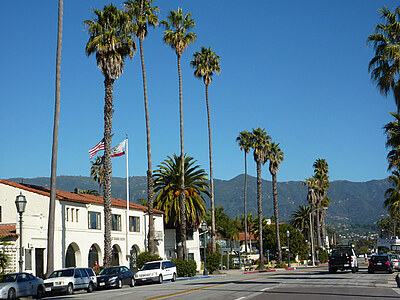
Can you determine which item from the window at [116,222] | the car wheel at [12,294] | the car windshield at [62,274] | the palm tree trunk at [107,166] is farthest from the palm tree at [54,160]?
the window at [116,222]

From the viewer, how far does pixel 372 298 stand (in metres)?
19.7

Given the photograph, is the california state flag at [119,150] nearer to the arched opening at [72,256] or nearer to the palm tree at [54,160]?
the arched opening at [72,256]

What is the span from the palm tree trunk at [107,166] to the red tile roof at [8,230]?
6660 mm

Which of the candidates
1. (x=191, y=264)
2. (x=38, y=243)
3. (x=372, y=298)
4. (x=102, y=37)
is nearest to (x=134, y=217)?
(x=191, y=264)

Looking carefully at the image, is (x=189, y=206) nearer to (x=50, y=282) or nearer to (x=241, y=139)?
(x=241, y=139)

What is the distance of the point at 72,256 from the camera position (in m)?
48.7

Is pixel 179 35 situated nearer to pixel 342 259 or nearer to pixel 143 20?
pixel 143 20

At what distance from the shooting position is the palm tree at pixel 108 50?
4235 centimetres

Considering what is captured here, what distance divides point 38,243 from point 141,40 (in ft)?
66.3

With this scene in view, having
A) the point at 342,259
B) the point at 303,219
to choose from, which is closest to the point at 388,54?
the point at 342,259

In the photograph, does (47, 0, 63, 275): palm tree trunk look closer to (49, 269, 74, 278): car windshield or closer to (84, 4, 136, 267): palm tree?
(49, 269, 74, 278): car windshield

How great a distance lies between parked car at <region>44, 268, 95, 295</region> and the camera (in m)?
30.2

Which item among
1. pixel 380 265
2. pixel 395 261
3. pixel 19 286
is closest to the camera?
pixel 19 286

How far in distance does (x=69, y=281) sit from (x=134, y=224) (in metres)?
27.8
